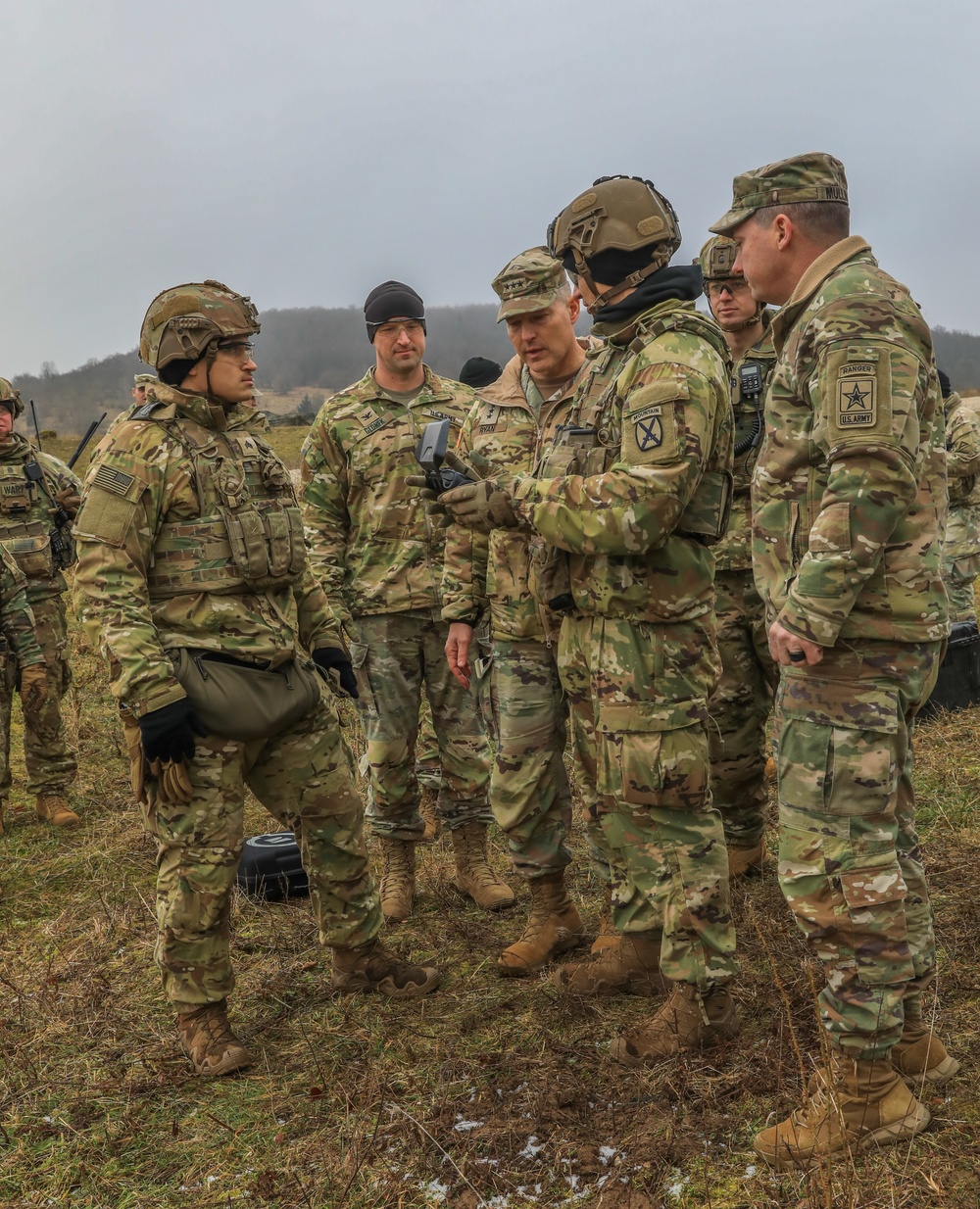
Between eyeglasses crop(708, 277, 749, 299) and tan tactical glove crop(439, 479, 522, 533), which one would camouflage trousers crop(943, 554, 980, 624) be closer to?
eyeglasses crop(708, 277, 749, 299)

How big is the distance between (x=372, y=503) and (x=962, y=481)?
5259 millimetres

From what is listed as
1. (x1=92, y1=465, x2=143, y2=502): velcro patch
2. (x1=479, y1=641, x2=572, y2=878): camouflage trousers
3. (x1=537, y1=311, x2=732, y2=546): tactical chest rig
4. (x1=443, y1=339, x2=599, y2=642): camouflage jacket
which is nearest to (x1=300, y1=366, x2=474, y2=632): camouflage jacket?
(x1=443, y1=339, x2=599, y2=642): camouflage jacket

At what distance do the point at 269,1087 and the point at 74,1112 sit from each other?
2.20 feet

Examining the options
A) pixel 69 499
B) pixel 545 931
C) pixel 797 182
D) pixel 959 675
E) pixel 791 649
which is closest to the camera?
pixel 791 649

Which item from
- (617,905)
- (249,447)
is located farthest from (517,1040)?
(249,447)

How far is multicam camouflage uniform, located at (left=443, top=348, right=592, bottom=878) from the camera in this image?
4.45m

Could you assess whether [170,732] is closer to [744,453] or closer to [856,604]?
[856,604]

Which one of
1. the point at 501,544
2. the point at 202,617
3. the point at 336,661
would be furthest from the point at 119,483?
the point at 501,544

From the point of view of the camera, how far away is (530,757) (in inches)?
177

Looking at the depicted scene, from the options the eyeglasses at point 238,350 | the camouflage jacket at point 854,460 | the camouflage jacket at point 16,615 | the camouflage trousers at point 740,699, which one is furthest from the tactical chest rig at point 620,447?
the camouflage jacket at point 16,615

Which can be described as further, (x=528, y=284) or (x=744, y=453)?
(x=744, y=453)

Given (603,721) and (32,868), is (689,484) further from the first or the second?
(32,868)

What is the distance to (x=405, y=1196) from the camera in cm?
295

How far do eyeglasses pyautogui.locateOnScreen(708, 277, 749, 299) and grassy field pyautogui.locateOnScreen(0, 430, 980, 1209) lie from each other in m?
2.87
